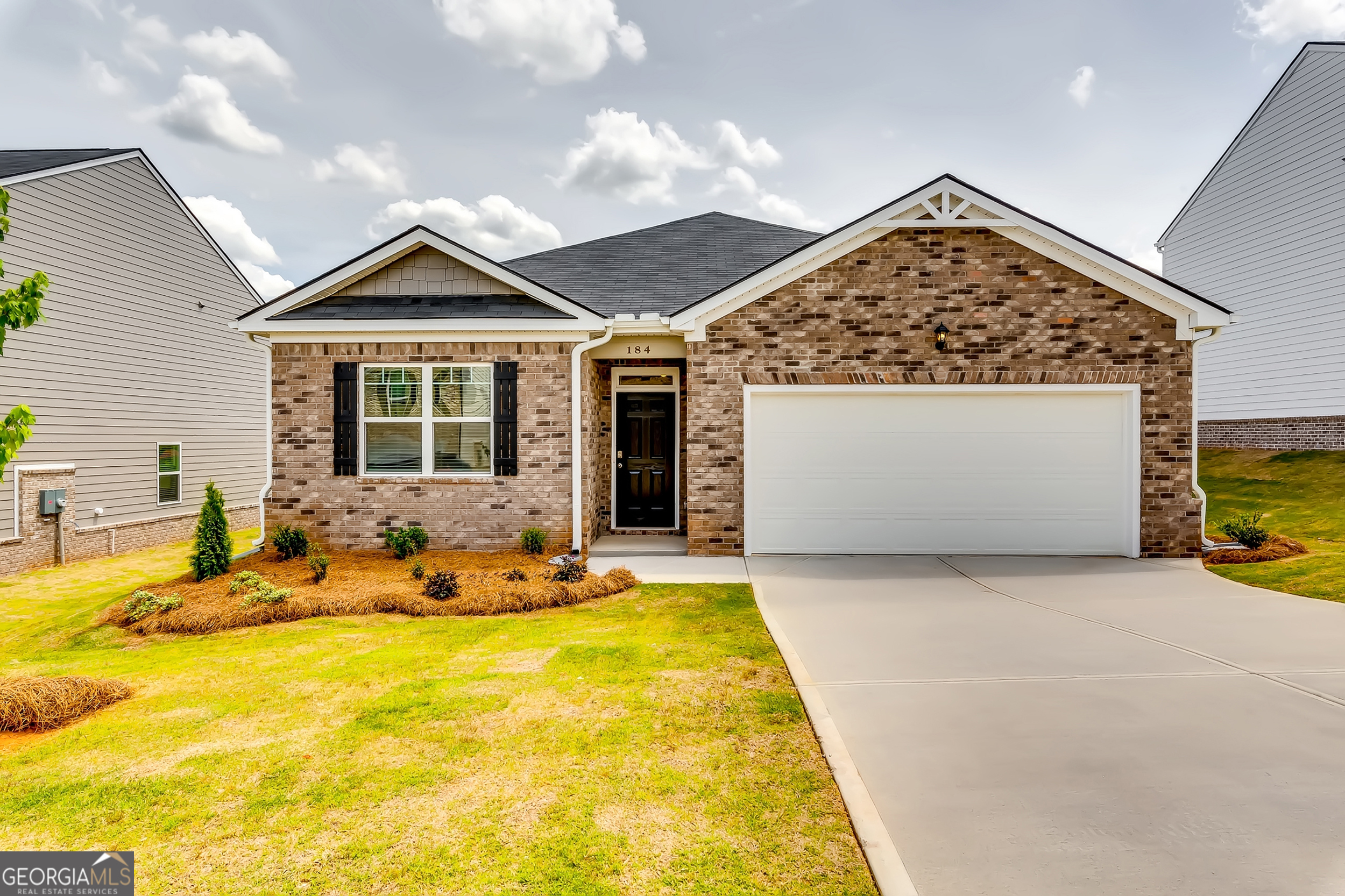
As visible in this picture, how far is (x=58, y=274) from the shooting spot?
35.9ft

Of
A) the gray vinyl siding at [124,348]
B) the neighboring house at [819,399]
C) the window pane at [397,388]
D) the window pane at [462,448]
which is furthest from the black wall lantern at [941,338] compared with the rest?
the gray vinyl siding at [124,348]

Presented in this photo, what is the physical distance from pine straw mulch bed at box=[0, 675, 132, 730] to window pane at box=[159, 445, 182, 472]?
1055 centimetres

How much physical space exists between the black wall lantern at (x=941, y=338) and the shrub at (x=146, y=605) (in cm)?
967

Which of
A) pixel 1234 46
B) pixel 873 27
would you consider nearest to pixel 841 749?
pixel 873 27

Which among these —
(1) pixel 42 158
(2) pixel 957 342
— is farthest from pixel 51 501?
(2) pixel 957 342

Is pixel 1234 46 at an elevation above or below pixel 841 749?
above

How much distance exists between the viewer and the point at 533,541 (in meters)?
8.62

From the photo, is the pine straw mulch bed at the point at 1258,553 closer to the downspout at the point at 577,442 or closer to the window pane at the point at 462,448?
the downspout at the point at 577,442

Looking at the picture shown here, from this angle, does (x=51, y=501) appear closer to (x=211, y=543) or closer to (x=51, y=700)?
(x=211, y=543)

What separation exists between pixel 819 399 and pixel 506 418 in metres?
4.48

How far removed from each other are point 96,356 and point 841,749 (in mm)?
14560

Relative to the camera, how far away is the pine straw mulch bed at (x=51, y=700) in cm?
390

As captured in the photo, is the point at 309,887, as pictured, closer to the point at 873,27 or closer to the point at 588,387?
the point at 588,387

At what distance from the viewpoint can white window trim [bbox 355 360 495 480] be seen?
9031mm
